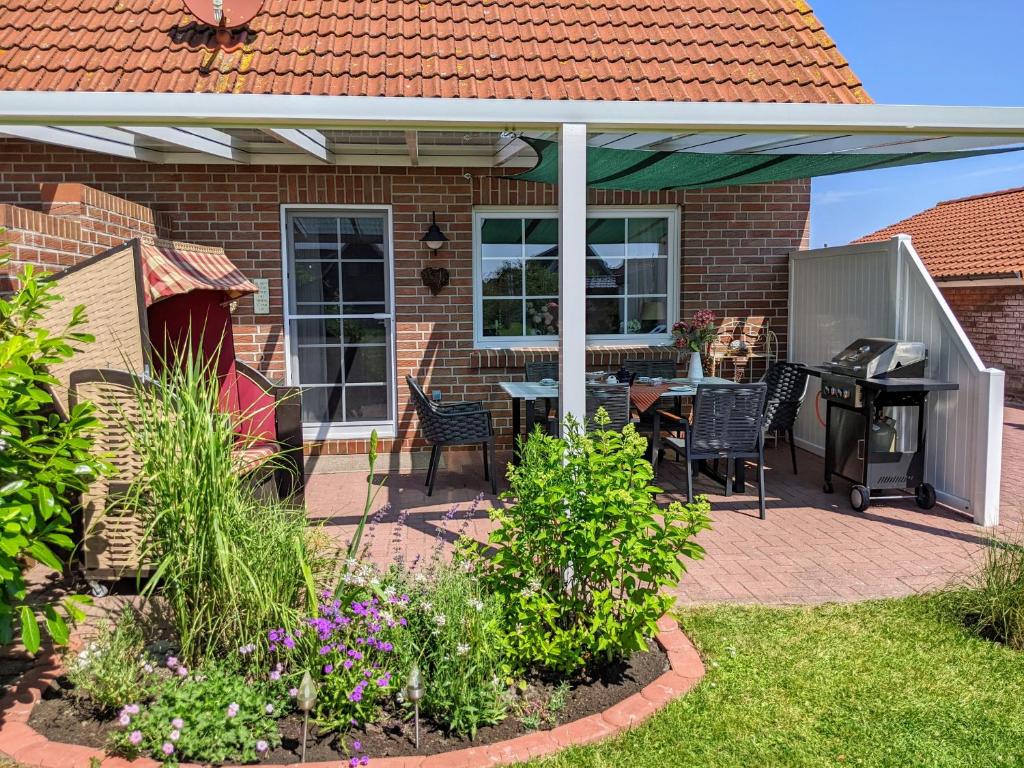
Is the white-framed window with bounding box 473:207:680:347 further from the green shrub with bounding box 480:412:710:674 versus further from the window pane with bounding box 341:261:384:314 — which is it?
the green shrub with bounding box 480:412:710:674

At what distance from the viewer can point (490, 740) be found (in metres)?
2.99

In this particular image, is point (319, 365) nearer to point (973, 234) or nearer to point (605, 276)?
point (605, 276)

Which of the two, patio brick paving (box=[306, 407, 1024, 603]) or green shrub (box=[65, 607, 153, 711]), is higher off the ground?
green shrub (box=[65, 607, 153, 711])

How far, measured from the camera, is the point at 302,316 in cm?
796

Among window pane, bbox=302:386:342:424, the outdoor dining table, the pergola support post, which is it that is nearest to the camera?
the pergola support post

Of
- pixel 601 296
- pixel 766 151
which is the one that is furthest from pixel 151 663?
pixel 601 296

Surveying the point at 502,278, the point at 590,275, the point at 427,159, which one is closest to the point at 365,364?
the point at 502,278

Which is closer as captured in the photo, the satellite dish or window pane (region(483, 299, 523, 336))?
the satellite dish

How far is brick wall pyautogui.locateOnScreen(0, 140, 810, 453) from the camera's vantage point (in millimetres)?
7562

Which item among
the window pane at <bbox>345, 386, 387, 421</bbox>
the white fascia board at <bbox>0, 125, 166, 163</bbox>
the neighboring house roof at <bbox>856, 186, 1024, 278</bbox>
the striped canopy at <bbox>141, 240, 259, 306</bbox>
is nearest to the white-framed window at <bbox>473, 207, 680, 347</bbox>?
the window pane at <bbox>345, 386, 387, 421</bbox>

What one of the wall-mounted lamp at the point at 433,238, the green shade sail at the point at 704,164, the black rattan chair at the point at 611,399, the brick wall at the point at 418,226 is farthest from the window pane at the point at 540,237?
the black rattan chair at the point at 611,399

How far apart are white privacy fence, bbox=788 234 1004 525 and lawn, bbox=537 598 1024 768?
215 cm

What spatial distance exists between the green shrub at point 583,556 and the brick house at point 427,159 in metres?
1.09

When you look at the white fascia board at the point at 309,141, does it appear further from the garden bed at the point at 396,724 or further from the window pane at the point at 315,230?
the garden bed at the point at 396,724
